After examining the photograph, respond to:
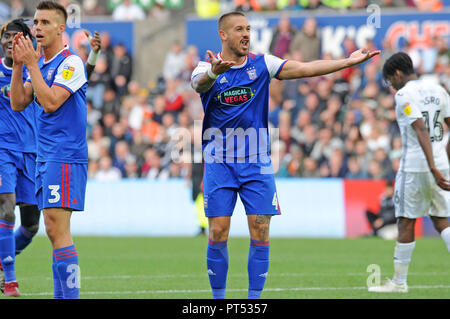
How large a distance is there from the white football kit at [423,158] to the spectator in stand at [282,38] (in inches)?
461

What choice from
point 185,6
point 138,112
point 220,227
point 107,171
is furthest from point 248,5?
point 220,227

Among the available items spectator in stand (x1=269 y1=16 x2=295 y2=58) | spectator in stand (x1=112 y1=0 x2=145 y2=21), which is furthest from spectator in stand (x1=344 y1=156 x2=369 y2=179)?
spectator in stand (x1=112 y1=0 x2=145 y2=21)

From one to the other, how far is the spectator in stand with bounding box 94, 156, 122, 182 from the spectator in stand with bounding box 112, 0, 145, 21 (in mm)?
5780

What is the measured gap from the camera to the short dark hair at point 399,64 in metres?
9.22

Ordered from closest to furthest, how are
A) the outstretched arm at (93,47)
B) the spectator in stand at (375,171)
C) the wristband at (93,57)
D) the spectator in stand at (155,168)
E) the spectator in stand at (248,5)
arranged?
1. the outstretched arm at (93,47)
2. the wristband at (93,57)
3. the spectator in stand at (375,171)
4. the spectator in stand at (155,168)
5. the spectator in stand at (248,5)

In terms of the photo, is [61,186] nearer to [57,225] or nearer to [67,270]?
[57,225]

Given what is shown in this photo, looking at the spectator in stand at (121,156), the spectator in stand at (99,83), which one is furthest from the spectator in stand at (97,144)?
the spectator in stand at (99,83)

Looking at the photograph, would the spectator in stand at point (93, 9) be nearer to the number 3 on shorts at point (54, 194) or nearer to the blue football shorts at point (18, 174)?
the blue football shorts at point (18, 174)

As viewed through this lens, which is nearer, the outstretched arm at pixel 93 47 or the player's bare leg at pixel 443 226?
the outstretched arm at pixel 93 47

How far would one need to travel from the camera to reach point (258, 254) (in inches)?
294

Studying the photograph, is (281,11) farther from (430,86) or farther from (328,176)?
(430,86)

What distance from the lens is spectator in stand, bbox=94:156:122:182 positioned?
65.8 ft

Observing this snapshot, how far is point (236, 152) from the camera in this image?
24.9 ft
